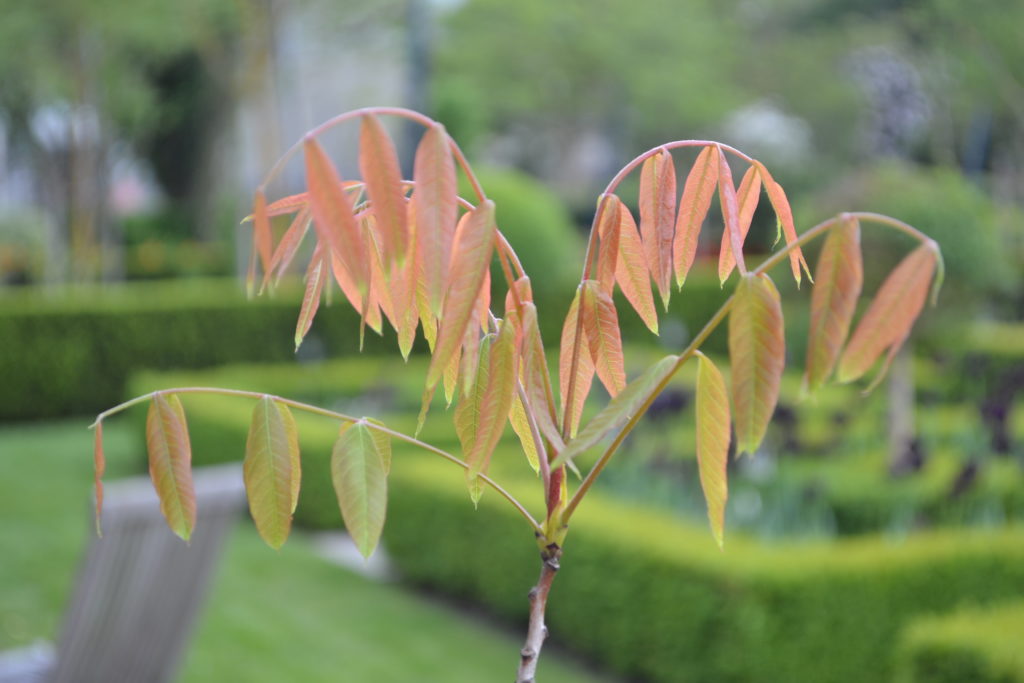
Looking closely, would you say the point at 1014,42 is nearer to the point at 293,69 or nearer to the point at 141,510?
the point at 293,69

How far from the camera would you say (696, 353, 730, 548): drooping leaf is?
0.79 m

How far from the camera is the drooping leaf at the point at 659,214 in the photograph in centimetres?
92

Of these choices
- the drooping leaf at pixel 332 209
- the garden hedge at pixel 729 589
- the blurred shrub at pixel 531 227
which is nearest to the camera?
the drooping leaf at pixel 332 209

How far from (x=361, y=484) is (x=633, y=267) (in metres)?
0.32

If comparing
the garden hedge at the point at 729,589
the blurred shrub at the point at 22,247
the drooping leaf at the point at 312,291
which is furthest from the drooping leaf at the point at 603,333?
the blurred shrub at the point at 22,247

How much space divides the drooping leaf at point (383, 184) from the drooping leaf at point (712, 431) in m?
0.22

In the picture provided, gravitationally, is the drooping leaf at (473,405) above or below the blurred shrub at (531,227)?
above

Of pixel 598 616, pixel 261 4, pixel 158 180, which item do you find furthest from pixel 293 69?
pixel 598 616

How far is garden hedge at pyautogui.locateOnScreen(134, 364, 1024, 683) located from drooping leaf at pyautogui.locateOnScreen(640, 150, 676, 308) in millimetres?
3090

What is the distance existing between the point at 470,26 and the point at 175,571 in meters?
27.8

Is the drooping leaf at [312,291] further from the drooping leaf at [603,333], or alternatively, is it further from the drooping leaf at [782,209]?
the drooping leaf at [782,209]

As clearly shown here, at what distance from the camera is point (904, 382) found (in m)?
6.61

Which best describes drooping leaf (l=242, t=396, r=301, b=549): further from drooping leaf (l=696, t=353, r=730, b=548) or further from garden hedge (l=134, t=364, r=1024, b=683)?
garden hedge (l=134, t=364, r=1024, b=683)

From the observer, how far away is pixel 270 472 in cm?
82
